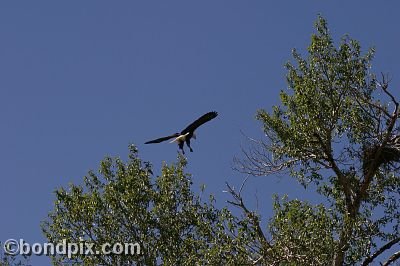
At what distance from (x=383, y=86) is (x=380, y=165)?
67.6 inches

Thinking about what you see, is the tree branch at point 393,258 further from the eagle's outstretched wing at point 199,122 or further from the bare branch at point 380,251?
the eagle's outstretched wing at point 199,122

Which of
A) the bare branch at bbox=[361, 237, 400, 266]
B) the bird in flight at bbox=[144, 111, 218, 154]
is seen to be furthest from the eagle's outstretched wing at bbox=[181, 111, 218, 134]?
the bare branch at bbox=[361, 237, 400, 266]

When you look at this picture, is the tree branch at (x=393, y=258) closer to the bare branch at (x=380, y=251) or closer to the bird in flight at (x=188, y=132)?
the bare branch at (x=380, y=251)

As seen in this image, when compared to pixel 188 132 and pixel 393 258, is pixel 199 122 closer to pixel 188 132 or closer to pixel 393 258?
pixel 188 132

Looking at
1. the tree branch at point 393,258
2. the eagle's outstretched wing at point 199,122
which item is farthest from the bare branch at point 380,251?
the eagle's outstretched wing at point 199,122

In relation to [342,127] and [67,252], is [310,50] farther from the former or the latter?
[67,252]

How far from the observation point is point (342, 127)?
26734 millimetres

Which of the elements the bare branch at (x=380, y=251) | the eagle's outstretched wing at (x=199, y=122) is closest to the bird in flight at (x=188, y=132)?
the eagle's outstretched wing at (x=199, y=122)

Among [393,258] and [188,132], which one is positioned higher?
[188,132]

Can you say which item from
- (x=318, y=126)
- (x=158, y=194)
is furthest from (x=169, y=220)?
(x=318, y=126)

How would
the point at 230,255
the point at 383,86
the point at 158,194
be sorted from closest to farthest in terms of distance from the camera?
1. the point at 230,255
2. the point at 383,86
3. the point at 158,194

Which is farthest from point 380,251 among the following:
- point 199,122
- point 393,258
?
point 199,122

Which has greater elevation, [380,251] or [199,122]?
[199,122]

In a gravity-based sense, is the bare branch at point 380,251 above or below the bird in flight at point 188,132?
below
